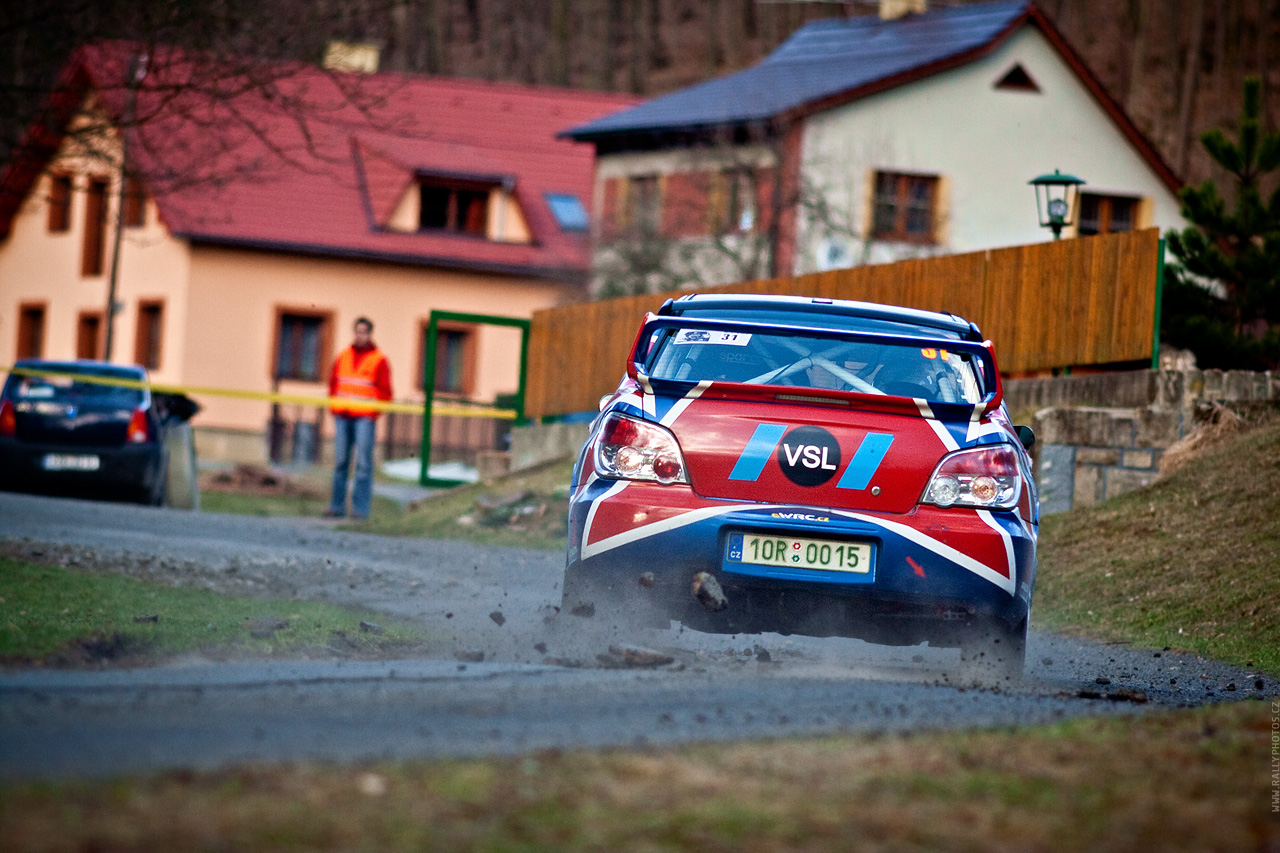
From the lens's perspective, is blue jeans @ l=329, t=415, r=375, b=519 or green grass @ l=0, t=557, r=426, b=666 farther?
blue jeans @ l=329, t=415, r=375, b=519

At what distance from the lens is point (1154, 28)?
256 ft

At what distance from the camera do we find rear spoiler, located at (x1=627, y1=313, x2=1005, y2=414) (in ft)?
24.3

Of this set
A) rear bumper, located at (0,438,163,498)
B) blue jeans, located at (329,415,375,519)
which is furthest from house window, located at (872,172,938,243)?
rear bumper, located at (0,438,163,498)

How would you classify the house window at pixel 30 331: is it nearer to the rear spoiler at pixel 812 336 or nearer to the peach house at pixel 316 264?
the peach house at pixel 316 264

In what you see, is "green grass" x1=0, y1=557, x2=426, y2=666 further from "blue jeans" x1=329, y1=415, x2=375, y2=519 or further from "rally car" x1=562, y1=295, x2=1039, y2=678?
"blue jeans" x1=329, y1=415, x2=375, y2=519

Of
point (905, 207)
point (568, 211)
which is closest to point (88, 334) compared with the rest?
point (568, 211)

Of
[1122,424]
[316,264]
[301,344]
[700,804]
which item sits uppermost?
[316,264]

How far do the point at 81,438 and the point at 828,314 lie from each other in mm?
12742

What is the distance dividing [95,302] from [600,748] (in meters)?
40.1

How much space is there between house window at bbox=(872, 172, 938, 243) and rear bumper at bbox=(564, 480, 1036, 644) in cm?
3014

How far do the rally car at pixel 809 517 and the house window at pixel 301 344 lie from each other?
3467cm

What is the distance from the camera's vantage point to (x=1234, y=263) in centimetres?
1703

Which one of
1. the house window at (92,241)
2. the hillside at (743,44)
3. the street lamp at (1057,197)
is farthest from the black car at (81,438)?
the hillside at (743,44)

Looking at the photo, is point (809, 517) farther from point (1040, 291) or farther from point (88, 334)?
point (88, 334)
